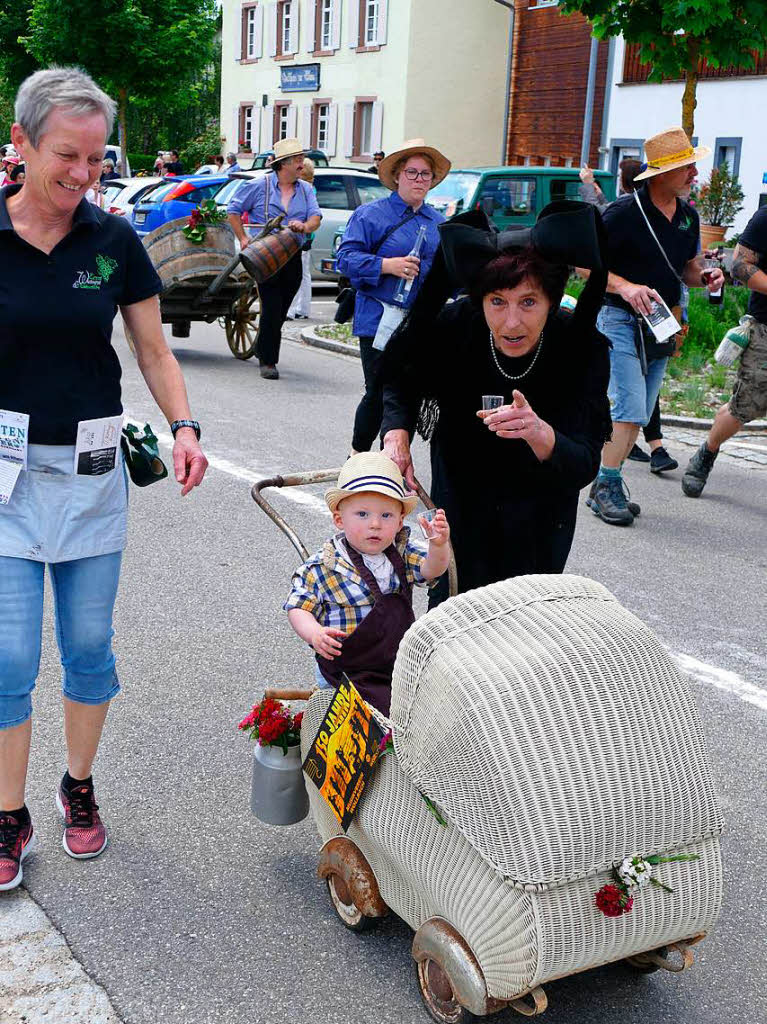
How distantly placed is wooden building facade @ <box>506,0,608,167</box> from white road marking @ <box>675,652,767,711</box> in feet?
82.3

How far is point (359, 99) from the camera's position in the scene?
37719mm

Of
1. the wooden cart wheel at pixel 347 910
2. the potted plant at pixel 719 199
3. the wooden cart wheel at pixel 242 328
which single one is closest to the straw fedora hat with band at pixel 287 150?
the wooden cart wheel at pixel 242 328

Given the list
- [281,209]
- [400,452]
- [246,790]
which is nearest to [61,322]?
[400,452]

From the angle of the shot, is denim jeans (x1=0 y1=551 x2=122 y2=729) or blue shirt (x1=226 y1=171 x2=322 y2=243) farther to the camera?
blue shirt (x1=226 y1=171 x2=322 y2=243)

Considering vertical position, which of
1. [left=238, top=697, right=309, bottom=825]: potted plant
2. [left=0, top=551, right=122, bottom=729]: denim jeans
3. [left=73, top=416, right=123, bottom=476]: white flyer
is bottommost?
[left=238, top=697, right=309, bottom=825]: potted plant

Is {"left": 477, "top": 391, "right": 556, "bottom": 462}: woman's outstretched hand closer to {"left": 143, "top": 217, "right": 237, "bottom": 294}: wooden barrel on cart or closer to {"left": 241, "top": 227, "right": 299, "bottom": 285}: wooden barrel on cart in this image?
{"left": 241, "top": 227, "right": 299, "bottom": 285}: wooden barrel on cart

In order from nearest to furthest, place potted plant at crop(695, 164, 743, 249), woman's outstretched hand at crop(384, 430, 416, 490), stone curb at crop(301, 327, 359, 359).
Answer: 1. woman's outstretched hand at crop(384, 430, 416, 490)
2. stone curb at crop(301, 327, 359, 359)
3. potted plant at crop(695, 164, 743, 249)

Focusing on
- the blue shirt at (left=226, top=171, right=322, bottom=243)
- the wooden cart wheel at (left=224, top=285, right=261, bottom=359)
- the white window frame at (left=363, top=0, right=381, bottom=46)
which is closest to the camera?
the blue shirt at (left=226, top=171, right=322, bottom=243)

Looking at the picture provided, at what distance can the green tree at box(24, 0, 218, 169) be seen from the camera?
114ft

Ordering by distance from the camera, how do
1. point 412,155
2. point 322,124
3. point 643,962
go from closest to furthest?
point 643,962, point 412,155, point 322,124

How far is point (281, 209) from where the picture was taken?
1140 cm

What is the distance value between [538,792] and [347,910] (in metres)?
0.90

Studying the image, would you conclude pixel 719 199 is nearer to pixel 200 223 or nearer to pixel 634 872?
pixel 200 223

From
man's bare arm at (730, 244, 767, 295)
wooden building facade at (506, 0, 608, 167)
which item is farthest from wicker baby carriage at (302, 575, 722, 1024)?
wooden building facade at (506, 0, 608, 167)
